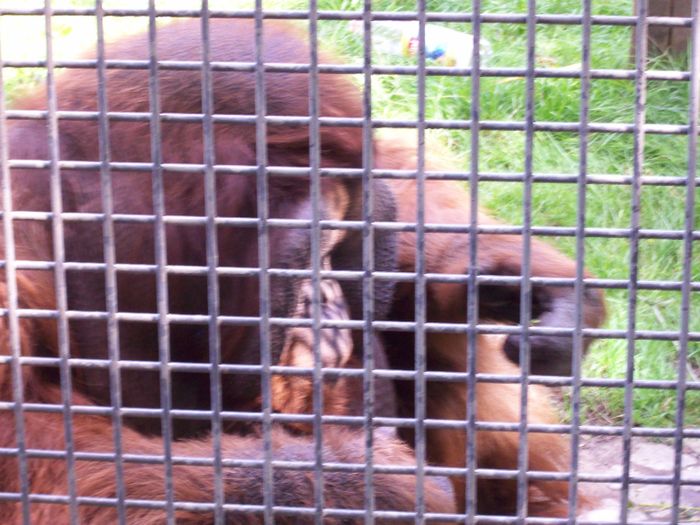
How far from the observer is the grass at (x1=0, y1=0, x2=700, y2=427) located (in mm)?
2598

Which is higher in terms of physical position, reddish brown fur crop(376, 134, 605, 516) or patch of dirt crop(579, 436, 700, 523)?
reddish brown fur crop(376, 134, 605, 516)

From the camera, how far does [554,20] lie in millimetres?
1100

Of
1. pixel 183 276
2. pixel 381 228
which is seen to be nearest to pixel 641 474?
pixel 183 276

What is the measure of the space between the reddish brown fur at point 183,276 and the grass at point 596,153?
65 cm

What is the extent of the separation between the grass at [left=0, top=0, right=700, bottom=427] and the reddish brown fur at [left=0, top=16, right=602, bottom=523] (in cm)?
65

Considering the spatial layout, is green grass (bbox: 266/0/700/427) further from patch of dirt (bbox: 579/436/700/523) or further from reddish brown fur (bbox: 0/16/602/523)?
reddish brown fur (bbox: 0/16/602/523)

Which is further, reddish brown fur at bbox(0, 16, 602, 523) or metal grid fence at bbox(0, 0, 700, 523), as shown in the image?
reddish brown fur at bbox(0, 16, 602, 523)

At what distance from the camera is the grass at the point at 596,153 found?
2.60m

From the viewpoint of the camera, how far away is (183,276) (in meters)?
1.82

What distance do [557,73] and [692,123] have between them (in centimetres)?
14

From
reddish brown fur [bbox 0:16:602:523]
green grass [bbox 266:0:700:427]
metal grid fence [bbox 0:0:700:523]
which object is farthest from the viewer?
green grass [bbox 266:0:700:427]

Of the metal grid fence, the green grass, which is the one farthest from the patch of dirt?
the metal grid fence

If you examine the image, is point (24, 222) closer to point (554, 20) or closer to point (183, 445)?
point (183, 445)

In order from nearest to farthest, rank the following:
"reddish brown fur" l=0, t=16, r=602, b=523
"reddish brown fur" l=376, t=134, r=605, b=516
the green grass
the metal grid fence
Answer: the metal grid fence, "reddish brown fur" l=0, t=16, r=602, b=523, "reddish brown fur" l=376, t=134, r=605, b=516, the green grass
